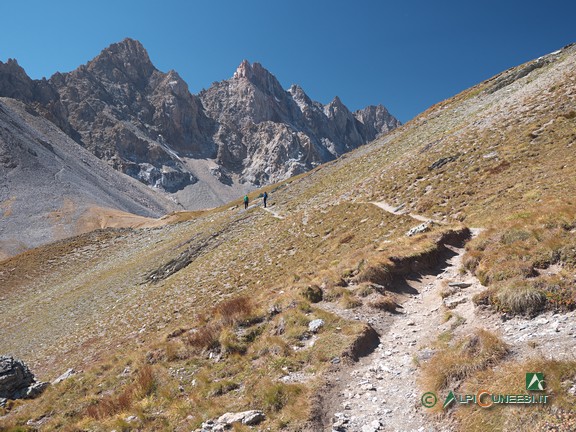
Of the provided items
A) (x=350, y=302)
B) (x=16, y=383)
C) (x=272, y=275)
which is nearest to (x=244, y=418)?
(x=350, y=302)

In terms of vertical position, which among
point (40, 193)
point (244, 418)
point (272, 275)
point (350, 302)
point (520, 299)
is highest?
point (40, 193)

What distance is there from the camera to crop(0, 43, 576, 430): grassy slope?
38.2 ft

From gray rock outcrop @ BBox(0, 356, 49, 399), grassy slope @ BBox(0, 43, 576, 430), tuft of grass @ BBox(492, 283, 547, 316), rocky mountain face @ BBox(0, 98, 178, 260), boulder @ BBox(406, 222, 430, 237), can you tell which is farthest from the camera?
rocky mountain face @ BBox(0, 98, 178, 260)

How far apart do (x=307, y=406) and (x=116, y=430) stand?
5732mm

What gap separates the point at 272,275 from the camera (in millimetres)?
25125

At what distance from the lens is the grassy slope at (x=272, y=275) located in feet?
38.2

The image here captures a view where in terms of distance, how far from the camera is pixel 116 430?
10016mm

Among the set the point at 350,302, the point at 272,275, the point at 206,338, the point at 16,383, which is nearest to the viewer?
the point at 350,302

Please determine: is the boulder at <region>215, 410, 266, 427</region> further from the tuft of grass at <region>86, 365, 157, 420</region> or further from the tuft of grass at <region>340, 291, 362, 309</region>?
the tuft of grass at <region>340, 291, 362, 309</region>

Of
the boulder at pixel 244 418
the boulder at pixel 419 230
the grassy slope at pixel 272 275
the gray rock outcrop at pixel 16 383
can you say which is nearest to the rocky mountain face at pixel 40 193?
the grassy slope at pixel 272 275

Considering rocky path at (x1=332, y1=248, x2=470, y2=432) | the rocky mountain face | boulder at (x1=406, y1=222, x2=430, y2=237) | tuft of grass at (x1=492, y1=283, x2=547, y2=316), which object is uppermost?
the rocky mountain face

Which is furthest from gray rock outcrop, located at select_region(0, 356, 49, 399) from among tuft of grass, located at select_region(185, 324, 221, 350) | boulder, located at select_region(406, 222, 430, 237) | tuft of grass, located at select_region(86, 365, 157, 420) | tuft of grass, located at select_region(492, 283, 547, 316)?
boulder, located at select_region(406, 222, 430, 237)

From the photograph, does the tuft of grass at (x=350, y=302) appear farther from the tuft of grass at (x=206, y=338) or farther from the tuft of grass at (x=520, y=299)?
the tuft of grass at (x=206, y=338)

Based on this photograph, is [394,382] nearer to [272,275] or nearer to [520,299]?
[520,299]
